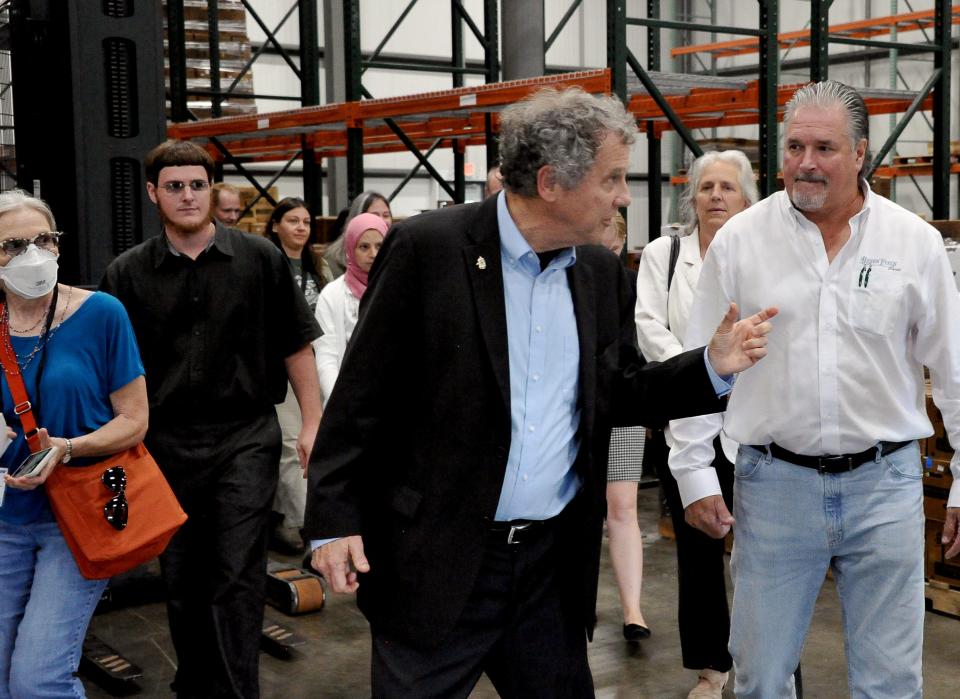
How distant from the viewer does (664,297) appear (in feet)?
14.4

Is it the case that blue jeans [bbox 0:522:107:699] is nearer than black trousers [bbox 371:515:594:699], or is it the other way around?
black trousers [bbox 371:515:594:699]

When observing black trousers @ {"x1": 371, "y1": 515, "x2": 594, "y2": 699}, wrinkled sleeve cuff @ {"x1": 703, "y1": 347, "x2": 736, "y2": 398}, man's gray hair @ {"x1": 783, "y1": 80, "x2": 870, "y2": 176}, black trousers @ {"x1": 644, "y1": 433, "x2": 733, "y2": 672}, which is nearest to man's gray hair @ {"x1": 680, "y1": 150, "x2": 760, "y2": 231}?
black trousers @ {"x1": 644, "y1": 433, "x2": 733, "y2": 672}

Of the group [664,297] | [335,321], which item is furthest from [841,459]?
[335,321]

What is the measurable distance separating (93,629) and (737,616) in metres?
3.28

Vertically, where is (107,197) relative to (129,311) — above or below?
above

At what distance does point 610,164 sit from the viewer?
233 cm

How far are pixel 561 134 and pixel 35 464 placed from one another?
1.65 m

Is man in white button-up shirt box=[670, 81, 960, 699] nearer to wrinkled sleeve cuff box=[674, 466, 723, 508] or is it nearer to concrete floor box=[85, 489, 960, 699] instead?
wrinkled sleeve cuff box=[674, 466, 723, 508]

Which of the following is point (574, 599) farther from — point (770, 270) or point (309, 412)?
point (309, 412)

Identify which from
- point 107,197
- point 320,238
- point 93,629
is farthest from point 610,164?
point 320,238

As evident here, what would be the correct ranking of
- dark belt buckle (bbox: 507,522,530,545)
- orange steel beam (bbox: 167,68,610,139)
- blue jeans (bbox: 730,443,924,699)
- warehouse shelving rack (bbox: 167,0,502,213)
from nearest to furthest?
dark belt buckle (bbox: 507,522,530,545) < blue jeans (bbox: 730,443,924,699) < orange steel beam (bbox: 167,68,610,139) < warehouse shelving rack (bbox: 167,0,502,213)

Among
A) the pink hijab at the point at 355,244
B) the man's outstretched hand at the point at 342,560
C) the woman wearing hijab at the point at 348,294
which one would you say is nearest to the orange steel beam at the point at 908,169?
the pink hijab at the point at 355,244

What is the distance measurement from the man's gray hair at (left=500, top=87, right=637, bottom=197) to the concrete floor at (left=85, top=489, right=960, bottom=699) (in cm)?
268

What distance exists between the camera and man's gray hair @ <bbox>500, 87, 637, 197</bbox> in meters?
2.30
